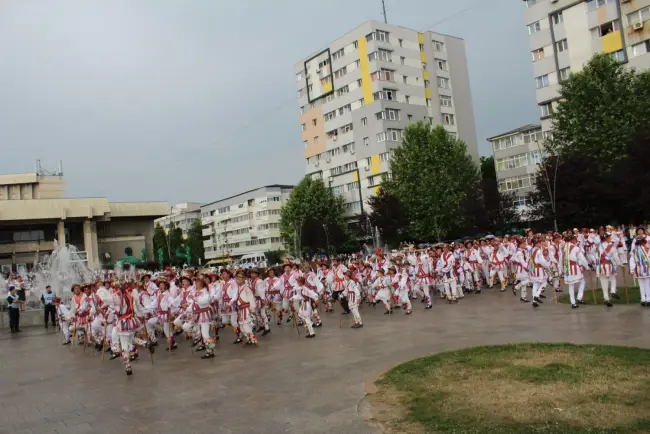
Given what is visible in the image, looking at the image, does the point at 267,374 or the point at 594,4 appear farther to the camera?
the point at 594,4

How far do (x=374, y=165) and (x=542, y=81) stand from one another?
20.6m

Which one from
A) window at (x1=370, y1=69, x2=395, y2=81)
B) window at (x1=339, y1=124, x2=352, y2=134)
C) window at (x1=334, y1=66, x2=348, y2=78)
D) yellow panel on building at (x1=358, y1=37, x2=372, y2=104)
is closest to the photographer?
window at (x1=370, y1=69, x2=395, y2=81)

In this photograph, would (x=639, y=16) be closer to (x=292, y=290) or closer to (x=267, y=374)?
(x=292, y=290)

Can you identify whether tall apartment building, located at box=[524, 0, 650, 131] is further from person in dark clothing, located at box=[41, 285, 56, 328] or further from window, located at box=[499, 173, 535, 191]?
person in dark clothing, located at box=[41, 285, 56, 328]

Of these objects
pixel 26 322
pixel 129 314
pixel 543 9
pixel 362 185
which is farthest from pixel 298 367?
pixel 362 185

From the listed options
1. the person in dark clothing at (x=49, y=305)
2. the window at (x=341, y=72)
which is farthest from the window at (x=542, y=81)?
the person in dark clothing at (x=49, y=305)

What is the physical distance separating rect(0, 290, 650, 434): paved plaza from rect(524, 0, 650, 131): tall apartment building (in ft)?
115

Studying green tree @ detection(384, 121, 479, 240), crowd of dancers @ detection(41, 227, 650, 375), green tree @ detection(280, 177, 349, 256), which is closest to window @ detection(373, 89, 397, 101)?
green tree @ detection(384, 121, 479, 240)

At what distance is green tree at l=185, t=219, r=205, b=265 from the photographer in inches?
4414

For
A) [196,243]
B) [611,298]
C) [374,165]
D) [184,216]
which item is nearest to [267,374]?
[611,298]

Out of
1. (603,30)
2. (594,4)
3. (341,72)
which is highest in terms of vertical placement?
(341,72)

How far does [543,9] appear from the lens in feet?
167

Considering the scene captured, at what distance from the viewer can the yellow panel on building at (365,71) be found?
64.6 metres

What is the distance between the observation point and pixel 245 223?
95562mm
